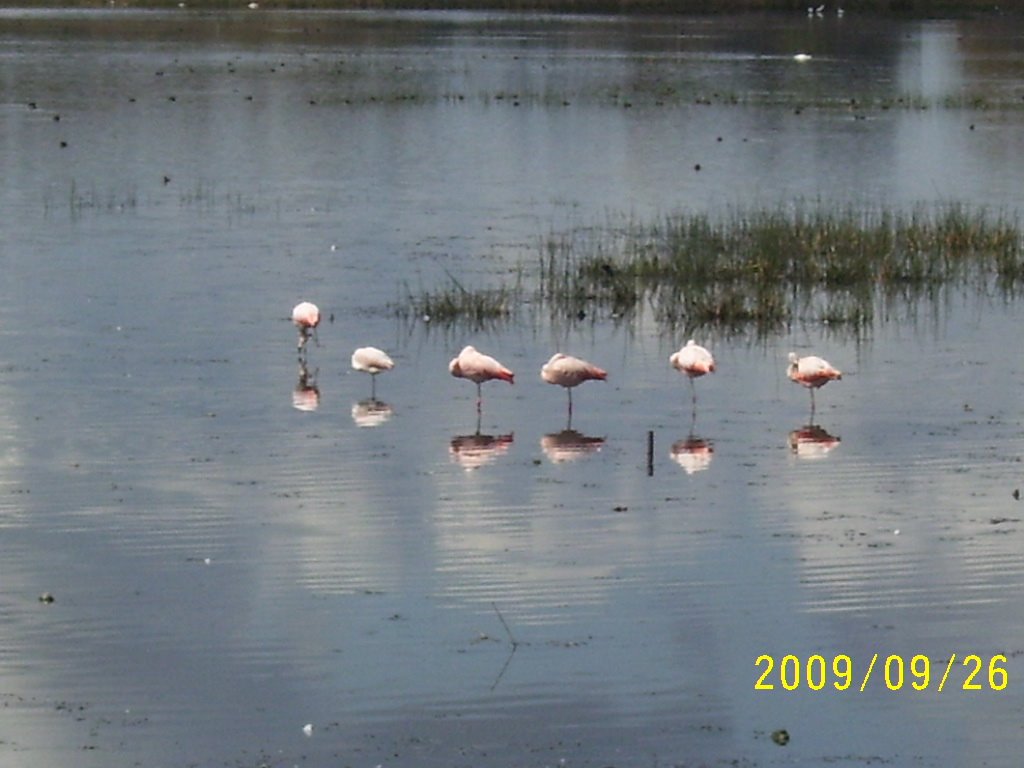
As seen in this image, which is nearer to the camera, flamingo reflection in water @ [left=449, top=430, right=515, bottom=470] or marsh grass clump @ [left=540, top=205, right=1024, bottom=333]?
flamingo reflection in water @ [left=449, top=430, right=515, bottom=470]

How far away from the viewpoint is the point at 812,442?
592 inches

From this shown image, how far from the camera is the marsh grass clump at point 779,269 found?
2036 cm

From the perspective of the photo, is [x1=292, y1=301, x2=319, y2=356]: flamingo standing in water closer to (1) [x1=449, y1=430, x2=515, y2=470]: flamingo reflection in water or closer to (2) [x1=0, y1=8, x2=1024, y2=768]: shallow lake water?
(2) [x1=0, y1=8, x2=1024, y2=768]: shallow lake water

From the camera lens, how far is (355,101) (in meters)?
48.5

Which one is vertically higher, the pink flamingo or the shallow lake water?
the pink flamingo

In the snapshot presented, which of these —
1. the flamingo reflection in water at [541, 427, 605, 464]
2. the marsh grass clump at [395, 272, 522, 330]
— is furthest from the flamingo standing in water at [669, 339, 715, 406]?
the marsh grass clump at [395, 272, 522, 330]

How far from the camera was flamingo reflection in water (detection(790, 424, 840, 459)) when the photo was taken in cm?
1470

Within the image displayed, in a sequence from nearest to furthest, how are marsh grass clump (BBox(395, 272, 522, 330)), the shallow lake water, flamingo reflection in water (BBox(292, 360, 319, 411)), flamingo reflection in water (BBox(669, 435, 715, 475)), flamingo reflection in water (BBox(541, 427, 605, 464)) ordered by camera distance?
the shallow lake water
flamingo reflection in water (BBox(669, 435, 715, 475))
flamingo reflection in water (BBox(541, 427, 605, 464))
flamingo reflection in water (BBox(292, 360, 319, 411))
marsh grass clump (BBox(395, 272, 522, 330))

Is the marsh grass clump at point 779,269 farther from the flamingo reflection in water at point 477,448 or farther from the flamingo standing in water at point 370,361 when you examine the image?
the flamingo reflection in water at point 477,448

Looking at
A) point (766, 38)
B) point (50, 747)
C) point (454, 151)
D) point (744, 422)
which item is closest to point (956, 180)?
point (454, 151)
